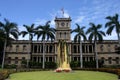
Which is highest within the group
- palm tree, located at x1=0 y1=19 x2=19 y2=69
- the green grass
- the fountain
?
palm tree, located at x1=0 y1=19 x2=19 y2=69

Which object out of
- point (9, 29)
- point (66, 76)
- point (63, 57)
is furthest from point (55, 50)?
point (66, 76)

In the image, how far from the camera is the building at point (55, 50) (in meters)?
78.8

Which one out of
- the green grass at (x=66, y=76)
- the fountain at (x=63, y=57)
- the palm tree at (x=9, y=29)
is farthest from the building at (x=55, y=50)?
the green grass at (x=66, y=76)

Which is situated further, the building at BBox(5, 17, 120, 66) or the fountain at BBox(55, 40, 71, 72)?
the building at BBox(5, 17, 120, 66)

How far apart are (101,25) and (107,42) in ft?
69.9

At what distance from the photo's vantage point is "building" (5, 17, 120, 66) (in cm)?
7881

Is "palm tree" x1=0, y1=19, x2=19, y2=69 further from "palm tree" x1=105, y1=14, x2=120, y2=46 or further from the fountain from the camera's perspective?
"palm tree" x1=105, y1=14, x2=120, y2=46

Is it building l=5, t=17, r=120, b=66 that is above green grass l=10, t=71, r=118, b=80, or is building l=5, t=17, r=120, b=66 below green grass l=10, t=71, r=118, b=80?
above

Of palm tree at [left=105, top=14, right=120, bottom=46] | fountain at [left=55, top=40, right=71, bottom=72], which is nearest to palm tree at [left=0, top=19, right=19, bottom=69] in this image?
fountain at [left=55, top=40, right=71, bottom=72]

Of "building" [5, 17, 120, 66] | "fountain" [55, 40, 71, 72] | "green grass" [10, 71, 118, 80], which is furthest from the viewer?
"building" [5, 17, 120, 66]

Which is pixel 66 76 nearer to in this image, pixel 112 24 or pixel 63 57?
pixel 63 57

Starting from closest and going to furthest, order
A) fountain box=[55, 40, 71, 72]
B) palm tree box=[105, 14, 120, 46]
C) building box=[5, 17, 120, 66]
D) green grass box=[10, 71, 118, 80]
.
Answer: green grass box=[10, 71, 118, 80] → fountain box=[55, 40, 71, 72] → palm tree box=[105, 14, 120, 46] → building box=[5, 17, 120, 66]

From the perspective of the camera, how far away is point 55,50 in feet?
260

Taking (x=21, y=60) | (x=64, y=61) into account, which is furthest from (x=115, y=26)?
(x=21, y=60)
